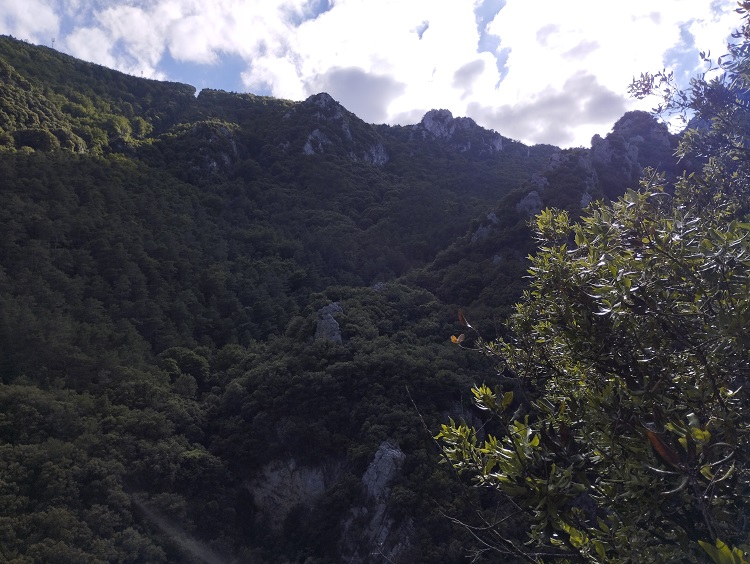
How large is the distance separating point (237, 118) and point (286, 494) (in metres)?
53.2

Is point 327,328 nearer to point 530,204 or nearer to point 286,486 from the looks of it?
point 286,486

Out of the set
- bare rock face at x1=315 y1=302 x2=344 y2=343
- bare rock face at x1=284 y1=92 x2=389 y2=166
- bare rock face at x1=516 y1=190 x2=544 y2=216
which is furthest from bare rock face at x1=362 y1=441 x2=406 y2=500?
bare rock face at x1=284 y1=92 x2=389 y2=166

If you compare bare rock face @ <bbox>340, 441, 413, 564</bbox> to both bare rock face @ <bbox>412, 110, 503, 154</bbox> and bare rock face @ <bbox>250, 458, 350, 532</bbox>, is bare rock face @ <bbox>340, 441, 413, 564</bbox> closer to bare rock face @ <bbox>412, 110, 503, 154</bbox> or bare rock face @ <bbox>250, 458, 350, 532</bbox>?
bare rock face @ <bbox>250, 458, 350, 532</bbox>

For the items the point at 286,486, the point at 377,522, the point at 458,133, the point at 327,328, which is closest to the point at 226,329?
the point at 327,328

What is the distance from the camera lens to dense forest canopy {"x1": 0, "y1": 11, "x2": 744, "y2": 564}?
13.0 m

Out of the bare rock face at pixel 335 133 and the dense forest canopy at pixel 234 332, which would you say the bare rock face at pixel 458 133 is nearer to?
the bare rock face at pixel 335 133

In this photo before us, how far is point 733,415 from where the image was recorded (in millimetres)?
2664

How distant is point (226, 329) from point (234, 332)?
572 millimetres

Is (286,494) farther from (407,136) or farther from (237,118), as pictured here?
(407,136)

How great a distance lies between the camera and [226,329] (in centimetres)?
2592

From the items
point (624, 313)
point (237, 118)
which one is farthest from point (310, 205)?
point (624, 313)

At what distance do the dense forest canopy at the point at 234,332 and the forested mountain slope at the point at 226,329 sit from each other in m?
0.09

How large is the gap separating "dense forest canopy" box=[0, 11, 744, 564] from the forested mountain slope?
0.31 ft

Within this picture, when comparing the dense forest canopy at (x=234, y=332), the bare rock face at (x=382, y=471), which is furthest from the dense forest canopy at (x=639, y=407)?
the bare rock face at (x=382, y=471)
